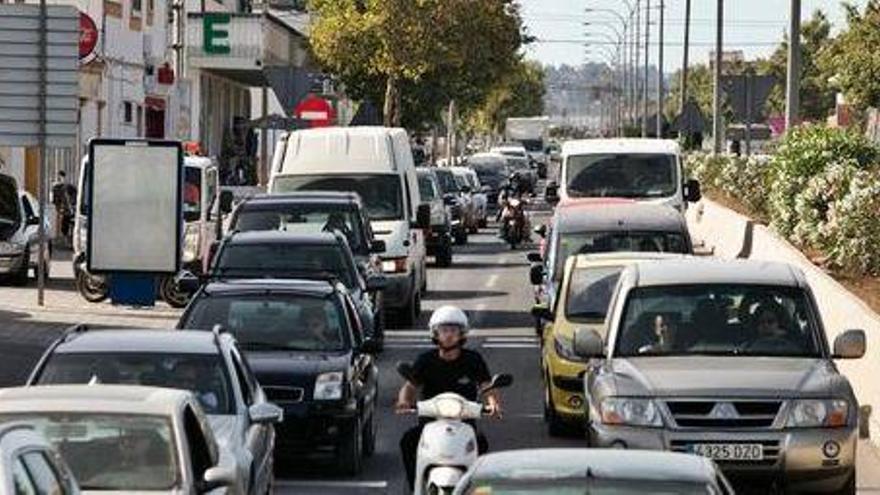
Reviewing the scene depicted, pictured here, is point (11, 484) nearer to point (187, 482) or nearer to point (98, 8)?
point (187, 482)

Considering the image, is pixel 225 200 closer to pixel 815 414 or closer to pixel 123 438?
pixel 815 414

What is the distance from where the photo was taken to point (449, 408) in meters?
13.5

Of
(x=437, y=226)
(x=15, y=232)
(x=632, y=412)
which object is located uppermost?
(x=632, y=412)

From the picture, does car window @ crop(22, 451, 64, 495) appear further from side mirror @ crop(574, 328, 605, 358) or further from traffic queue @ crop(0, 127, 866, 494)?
side mirror @ crop(574, 328, 605, 358)

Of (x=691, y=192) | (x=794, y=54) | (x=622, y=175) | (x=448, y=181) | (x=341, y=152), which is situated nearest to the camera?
(x=341, y=152)

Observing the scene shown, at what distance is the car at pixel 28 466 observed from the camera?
9.19m

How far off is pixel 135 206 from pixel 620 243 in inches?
452

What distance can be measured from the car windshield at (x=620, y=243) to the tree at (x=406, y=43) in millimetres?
52532

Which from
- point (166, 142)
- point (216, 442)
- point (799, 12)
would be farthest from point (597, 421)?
point (799, 12)

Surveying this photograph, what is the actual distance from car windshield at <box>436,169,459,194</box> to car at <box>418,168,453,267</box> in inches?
364

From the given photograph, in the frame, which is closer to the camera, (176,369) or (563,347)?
(176,369)

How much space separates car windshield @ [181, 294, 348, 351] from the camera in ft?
65.1

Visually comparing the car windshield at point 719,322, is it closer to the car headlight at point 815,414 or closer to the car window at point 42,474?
the car headlight at point 815,414

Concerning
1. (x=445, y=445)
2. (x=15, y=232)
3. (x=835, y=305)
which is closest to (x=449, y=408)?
(x=445, y=445)
